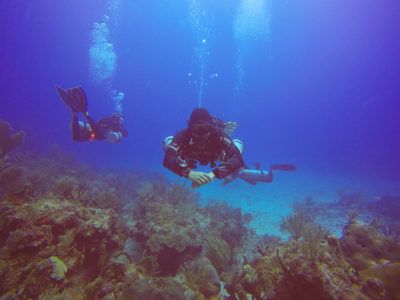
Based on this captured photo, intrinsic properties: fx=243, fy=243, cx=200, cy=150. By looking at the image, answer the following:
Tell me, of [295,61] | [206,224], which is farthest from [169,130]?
[206,224]

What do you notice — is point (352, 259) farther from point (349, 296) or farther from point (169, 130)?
point (169, 130)

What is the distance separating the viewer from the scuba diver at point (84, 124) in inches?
372

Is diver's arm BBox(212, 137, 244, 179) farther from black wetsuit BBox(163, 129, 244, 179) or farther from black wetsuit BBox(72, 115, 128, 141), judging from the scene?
black wetsuit BBox(72, 115, 128, 141)

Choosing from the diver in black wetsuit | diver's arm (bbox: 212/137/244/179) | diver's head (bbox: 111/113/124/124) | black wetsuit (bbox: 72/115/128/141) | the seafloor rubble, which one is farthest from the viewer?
diver's head (bbox: 111/113/124/124)

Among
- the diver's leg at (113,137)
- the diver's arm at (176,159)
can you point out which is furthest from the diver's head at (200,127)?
the diver's leg at (113,137)

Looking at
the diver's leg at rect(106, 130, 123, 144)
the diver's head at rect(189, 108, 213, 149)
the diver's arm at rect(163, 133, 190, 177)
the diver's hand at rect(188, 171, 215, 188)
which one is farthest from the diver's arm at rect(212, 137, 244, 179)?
the diver's leg at rect(106, 130, 123, 144)

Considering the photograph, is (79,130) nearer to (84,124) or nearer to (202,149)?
(84,124)

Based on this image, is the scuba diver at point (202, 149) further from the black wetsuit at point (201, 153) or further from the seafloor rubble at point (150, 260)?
the seafloor rubble at point (150, 260)

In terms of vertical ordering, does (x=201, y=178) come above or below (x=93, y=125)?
below

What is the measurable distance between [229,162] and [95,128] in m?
7.70

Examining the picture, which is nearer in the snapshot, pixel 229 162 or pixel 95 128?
pixel 229 162

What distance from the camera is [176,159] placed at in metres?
4.40

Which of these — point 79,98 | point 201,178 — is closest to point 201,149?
point 201,178

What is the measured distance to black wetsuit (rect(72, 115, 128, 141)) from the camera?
9508 millimetres
